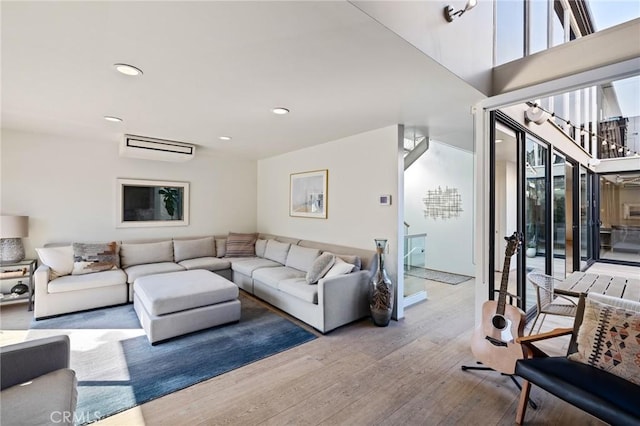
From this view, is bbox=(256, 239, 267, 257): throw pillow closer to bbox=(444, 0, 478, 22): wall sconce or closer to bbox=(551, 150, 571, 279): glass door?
bbox=(444, 0, 478, 22): wall sconce

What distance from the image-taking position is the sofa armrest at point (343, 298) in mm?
3154

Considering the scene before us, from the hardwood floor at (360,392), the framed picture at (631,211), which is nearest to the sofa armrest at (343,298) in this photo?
the hardwood floor at (360,392)

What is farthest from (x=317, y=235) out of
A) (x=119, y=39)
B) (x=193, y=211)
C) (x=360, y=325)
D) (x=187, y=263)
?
(x=119, y=39)

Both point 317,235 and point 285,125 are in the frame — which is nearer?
point 285,125

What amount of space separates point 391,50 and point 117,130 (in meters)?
3.76

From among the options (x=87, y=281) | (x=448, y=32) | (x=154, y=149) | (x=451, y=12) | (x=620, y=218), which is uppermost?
(x=451, y=12)

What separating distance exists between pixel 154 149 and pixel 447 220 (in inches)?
217

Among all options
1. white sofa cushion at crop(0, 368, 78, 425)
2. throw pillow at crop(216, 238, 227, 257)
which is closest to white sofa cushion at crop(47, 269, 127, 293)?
throw pillow at crop(216, 238, 227, 257)

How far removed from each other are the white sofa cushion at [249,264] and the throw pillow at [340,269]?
140 cm

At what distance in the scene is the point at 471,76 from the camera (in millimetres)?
2395

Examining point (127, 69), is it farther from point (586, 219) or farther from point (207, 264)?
point (586, 219)

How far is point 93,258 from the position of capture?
4.07 m

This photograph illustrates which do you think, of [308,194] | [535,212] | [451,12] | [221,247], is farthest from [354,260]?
[221,247]

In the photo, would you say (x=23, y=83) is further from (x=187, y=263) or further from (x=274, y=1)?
(x=187, y=263)
